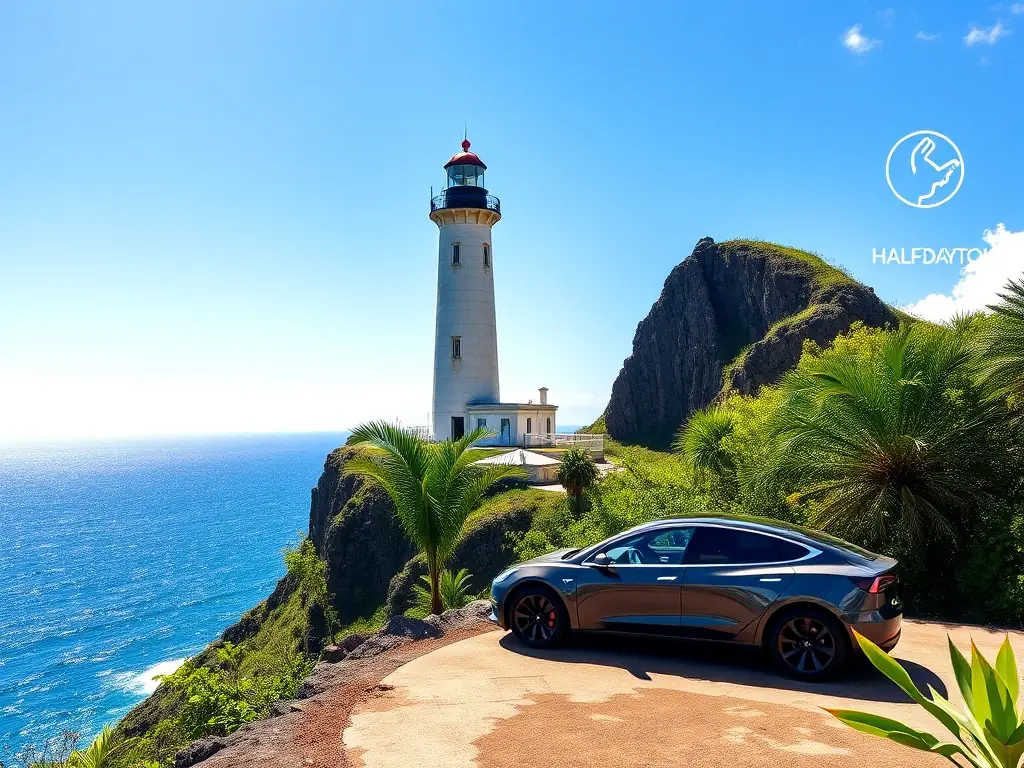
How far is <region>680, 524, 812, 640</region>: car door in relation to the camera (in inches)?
291

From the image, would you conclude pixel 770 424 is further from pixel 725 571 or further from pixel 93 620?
pixel 93 620

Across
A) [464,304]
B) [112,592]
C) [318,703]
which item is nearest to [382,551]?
[464,304]

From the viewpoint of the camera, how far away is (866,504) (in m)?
11.0

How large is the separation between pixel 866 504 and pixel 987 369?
Result: 281cm

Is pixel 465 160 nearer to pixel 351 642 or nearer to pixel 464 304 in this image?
pixel 464 304

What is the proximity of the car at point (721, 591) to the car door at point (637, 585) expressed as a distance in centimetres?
1

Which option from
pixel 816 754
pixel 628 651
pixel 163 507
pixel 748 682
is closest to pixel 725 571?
pixel 748 682

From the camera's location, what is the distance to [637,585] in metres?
7.97

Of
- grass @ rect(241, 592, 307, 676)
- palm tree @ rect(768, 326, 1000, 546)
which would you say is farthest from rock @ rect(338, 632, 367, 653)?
grass @ rect(241, 592, 307, 676)

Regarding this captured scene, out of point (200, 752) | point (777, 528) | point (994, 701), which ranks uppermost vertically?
point (777, 528)

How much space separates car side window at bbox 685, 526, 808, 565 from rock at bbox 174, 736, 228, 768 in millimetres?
4924

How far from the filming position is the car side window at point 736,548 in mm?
7523

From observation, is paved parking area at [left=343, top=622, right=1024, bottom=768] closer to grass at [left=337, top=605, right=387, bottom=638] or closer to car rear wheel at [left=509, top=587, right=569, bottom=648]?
car rear wheel at [left=509, top=587, right=569, bottom=648]

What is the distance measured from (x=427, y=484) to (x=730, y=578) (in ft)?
20.4
